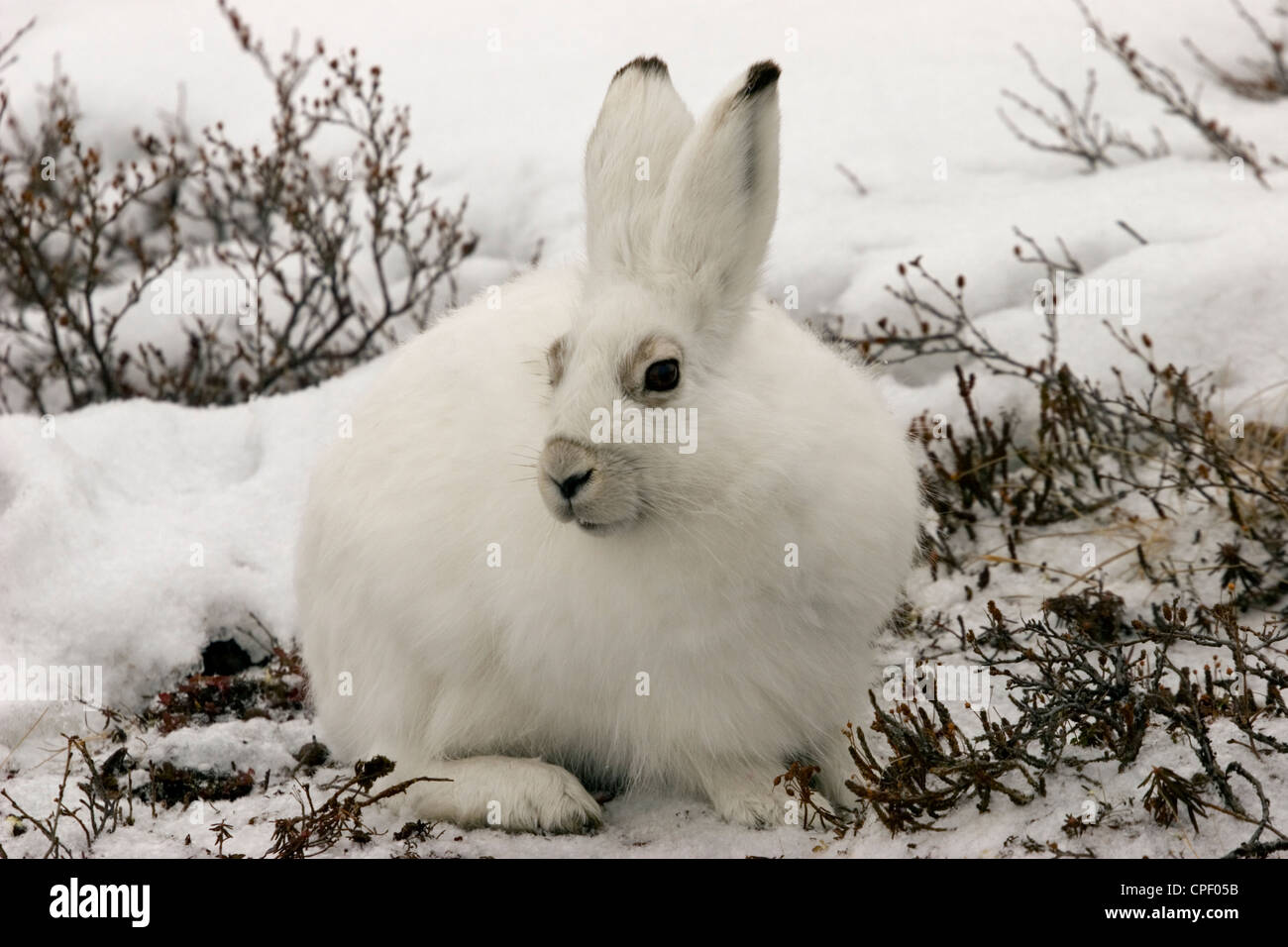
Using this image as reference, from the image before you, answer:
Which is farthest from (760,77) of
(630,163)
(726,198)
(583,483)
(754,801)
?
(754,801)

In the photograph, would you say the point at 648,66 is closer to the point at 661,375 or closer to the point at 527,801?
the point at 661,375

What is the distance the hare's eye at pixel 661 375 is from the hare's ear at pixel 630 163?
27 cm

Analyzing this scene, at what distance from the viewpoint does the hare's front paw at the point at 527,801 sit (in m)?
3.52

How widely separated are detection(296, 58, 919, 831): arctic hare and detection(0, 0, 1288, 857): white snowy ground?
27 centimetres

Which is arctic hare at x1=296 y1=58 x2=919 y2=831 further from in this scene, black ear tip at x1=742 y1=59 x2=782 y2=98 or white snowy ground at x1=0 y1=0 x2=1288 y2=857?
white snowy ground at x1=0 y1=0 x2=1288 y2=857

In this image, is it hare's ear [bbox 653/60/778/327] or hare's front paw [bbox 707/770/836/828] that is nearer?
hare's ear [bbox 653/60/778/327]

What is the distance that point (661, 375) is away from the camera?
3.11 metres

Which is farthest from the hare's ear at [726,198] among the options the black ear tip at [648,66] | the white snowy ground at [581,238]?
the white snowy ground at [581,238]

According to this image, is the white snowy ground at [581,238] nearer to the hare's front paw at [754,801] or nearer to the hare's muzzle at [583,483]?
the hare's front paw at [754,801]

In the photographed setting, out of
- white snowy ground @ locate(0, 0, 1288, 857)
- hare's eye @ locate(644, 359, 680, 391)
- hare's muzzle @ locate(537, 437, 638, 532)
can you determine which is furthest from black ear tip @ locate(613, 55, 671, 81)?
white snowy ground @ locate(0, 0, 1288, 857)

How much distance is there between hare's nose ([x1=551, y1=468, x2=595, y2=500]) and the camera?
291cm

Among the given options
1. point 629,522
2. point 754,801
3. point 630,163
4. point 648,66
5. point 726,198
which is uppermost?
point 648,66

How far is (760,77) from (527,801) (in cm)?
197

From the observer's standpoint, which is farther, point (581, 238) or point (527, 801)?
point (581, 238)
